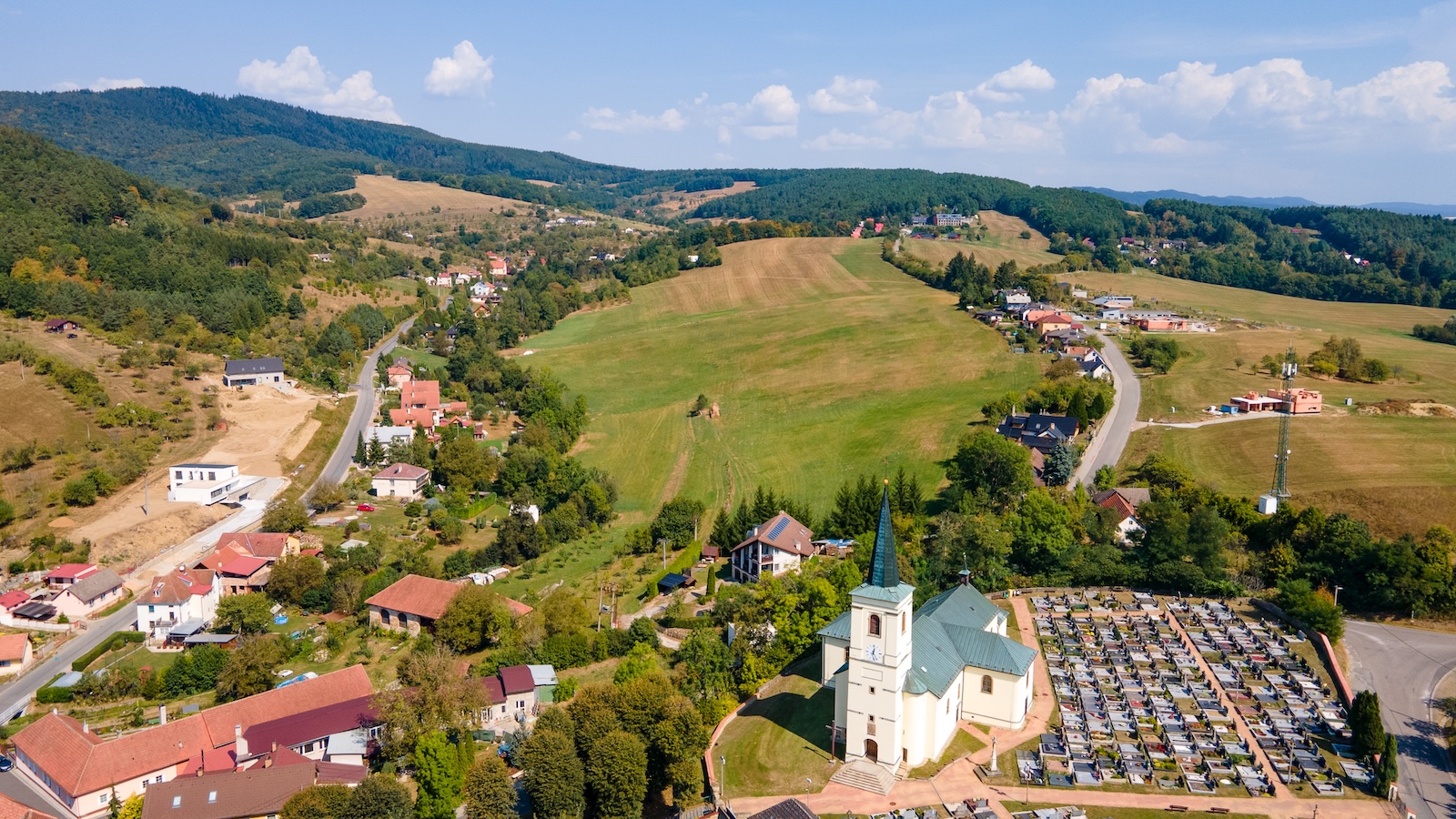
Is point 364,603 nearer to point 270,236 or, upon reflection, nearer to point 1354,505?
point 1354,505

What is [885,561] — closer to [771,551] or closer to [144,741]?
[771,551]

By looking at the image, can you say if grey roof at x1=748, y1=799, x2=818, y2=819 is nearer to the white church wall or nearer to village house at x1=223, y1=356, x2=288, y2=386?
the white church wall

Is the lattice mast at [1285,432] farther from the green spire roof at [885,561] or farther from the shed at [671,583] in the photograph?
the green spire roof at [885,561]

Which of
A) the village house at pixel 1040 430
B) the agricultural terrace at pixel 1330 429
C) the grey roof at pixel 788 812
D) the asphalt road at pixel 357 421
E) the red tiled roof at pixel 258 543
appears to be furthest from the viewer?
the asphalt road at pixel 357 421

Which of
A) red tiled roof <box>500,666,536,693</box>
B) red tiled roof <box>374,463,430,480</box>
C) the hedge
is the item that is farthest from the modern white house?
red tiled roof <box>500,666,536,693</box>

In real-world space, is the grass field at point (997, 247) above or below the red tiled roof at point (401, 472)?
above

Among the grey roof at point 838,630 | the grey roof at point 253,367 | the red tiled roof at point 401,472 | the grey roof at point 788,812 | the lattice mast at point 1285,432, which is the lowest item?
the red tiled roof at point 401,472

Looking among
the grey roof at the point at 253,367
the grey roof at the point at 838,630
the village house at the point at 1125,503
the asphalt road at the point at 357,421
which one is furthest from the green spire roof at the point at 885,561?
the grey roof at the point at 253,367

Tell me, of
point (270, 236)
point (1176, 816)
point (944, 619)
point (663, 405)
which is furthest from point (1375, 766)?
point (270, 236)
